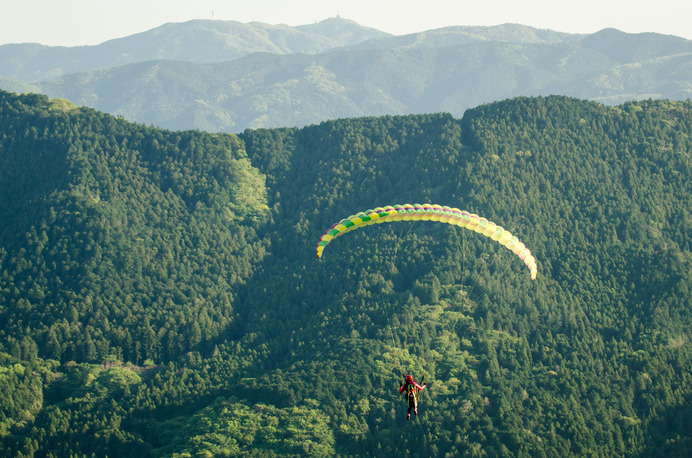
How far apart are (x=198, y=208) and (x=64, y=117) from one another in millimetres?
29710

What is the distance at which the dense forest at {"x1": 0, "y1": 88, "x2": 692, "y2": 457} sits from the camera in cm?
8931

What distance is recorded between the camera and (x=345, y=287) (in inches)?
4461

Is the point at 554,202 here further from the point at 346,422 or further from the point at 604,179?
the point at 346,422

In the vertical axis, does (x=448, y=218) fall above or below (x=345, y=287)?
above

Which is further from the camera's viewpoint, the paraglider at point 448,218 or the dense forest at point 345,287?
the dense forest at point 345,287

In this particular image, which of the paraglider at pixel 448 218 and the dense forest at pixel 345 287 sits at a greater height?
the paraglider at pixel 448 218

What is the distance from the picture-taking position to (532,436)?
280 feet

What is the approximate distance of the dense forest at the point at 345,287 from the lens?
8931cm

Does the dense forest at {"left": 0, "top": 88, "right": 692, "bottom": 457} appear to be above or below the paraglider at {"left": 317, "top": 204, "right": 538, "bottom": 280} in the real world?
below

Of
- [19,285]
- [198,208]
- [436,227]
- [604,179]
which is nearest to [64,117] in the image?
[198,208]

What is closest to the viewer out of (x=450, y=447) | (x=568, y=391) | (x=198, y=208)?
(x=450, y=447)

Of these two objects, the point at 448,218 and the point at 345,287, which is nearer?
the point at 448,218

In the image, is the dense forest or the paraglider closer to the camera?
the paraglider

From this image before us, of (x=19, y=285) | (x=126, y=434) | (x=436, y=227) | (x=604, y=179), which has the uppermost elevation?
(x=604, y=179)
